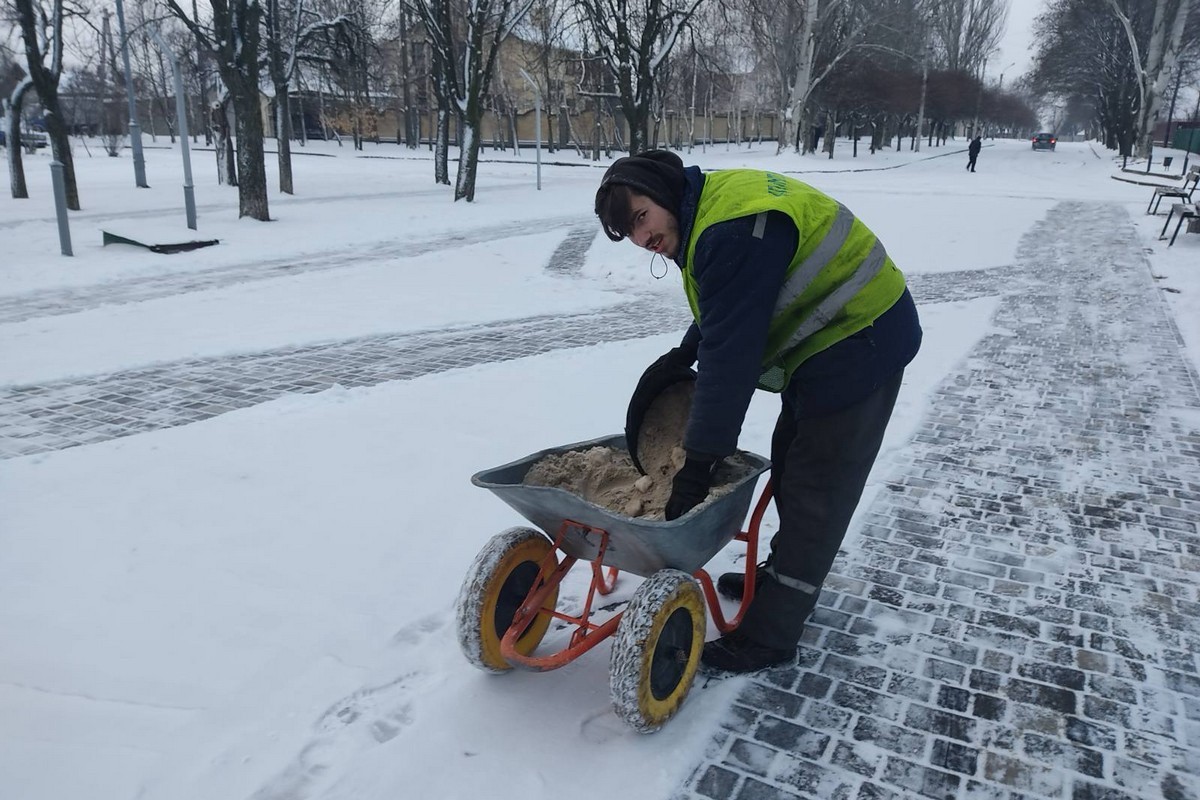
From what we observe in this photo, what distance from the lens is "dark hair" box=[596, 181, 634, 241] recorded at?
2.60 meters

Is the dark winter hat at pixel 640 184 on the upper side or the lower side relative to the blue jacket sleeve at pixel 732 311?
upper

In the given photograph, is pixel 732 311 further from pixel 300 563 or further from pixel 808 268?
pixel 300 563

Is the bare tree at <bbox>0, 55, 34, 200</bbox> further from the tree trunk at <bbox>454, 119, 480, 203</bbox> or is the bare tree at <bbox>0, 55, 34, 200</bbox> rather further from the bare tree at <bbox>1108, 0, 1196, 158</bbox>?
the bare tree at <bbox>1108, 0, 1196, 158</bbox>

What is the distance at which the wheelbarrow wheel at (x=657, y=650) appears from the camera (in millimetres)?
2520

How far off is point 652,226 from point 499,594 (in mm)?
1300

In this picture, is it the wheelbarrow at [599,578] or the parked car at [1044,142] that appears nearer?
the wheelbarrow at [599,578]

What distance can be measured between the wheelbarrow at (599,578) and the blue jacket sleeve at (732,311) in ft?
0.79

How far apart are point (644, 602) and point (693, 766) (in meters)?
0.53

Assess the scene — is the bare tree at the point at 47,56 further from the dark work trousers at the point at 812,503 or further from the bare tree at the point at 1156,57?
the bare tree at the point at 1156,57

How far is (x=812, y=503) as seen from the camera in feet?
9.55

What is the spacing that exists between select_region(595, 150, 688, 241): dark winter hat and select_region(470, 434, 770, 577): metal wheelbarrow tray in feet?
2.83

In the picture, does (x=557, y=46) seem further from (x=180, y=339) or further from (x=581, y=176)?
(x=180, y=339)

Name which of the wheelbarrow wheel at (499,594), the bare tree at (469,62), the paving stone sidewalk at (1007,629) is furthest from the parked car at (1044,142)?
the wheelbarrow wheel at (499,594)

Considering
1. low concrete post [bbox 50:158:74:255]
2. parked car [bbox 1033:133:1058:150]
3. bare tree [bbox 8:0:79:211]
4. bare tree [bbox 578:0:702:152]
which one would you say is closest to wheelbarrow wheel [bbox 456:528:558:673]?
low concrete post [bbox 50:158:74:255]
